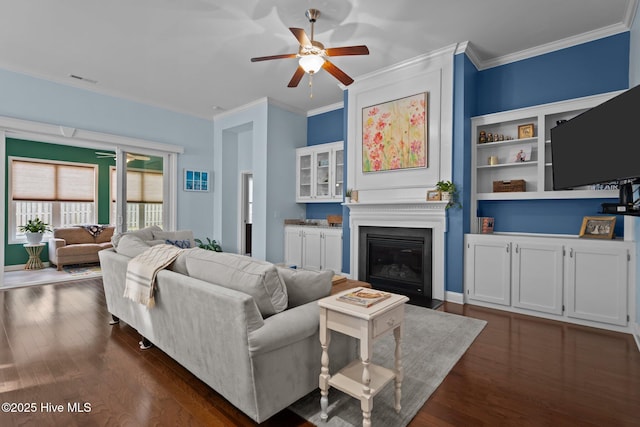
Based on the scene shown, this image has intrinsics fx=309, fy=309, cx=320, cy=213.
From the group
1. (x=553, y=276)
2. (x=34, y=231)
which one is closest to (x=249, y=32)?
(x=553, y=276)

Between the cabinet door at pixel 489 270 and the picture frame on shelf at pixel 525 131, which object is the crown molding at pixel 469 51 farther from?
the cabinet door at pixel 489 270

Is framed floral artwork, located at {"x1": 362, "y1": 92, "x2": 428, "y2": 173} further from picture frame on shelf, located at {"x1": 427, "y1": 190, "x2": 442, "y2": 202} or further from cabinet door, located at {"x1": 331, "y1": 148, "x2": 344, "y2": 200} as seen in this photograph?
cabinet door, located at {"x1": 331, "y1": 148, "x2": 344, "y2": 200}

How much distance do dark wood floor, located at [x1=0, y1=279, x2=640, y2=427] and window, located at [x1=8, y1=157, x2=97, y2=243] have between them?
4593mm

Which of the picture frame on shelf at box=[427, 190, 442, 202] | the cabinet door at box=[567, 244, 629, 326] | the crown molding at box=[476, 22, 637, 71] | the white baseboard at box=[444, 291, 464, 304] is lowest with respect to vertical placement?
the white baseboard at box=[444, 291, 464, 304]

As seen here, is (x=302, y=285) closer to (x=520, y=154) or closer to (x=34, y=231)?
(x=520, y=154)

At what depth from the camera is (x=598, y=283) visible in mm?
3047

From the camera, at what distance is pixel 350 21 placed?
10.7ft

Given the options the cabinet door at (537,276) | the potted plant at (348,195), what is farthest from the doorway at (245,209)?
the cabinet door at (537,276)

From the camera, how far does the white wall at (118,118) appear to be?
4.46 meters

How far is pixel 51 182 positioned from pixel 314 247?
613 cm

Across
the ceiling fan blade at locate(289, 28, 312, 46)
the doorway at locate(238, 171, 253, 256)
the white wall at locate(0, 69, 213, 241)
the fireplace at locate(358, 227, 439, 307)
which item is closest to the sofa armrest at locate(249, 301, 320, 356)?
the ceiling fan blade at locate(289, 28, 312, 46)

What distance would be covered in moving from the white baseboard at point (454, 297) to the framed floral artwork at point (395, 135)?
1664 millimetres

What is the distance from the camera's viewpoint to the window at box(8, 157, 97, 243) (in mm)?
6367

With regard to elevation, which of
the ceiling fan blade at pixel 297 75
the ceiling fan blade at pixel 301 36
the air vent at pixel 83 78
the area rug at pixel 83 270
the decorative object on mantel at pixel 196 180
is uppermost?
the air vent at pixel 83 78
